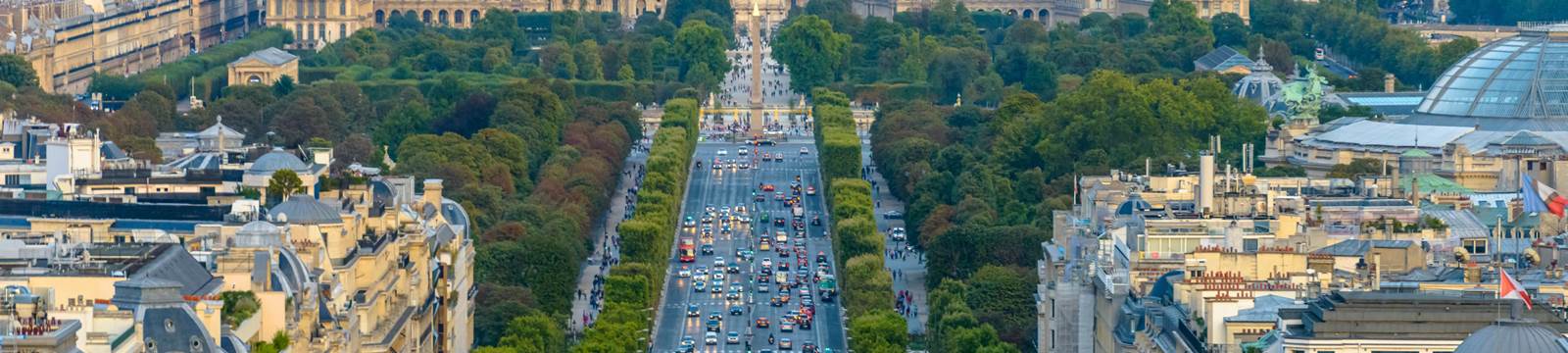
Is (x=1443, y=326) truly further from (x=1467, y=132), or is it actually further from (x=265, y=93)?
(x=265, y=93)

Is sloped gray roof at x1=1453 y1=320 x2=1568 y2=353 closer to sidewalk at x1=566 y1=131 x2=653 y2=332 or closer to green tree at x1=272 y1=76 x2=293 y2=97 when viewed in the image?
sidewalk at x1=566 y1=131 x2=653 y2=332

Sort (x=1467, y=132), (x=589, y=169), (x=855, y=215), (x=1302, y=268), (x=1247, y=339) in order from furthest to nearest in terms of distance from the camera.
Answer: (x=589, y=169) → (x=855, y=215) → (x=1467, y=132) → (x=1302, y=268) → (x=1247, y=339)

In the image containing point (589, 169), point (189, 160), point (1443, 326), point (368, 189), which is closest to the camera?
point (1443, 326)

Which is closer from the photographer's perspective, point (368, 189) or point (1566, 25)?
point (368, 189)

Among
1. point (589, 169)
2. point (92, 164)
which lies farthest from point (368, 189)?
point (589, 169)

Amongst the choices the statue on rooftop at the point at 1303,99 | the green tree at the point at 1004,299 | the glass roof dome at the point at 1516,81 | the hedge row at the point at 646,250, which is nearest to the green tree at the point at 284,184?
the hedge row at the point at 646,250

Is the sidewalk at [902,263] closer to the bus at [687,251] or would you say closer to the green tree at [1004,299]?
the bus at [687,251]

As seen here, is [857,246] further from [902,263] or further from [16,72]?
[16,72]
